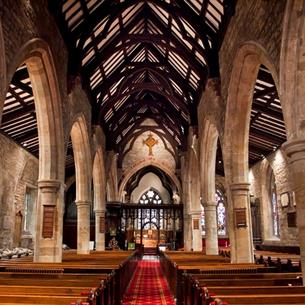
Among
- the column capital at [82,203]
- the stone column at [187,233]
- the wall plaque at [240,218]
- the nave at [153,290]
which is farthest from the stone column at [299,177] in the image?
the stone column at [187,233]

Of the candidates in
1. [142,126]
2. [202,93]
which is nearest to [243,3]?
[202,93]

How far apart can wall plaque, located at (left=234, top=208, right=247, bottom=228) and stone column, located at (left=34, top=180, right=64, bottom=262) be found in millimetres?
Answer: 4691

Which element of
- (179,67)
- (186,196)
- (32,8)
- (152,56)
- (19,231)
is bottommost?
(19,231)

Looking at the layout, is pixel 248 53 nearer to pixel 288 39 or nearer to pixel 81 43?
pixel 288 39

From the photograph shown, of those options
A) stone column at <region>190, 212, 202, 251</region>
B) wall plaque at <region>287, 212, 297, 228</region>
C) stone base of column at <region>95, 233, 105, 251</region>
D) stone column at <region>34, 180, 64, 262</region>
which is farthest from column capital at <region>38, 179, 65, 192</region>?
stone column at <region>190, 212, 202, 251</region>

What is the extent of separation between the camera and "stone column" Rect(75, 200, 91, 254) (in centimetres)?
1389

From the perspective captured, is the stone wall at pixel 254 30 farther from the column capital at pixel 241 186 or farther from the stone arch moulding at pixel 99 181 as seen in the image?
the stone arch moulding at pixel 99 181

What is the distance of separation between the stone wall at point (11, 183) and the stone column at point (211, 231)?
26.9 ft

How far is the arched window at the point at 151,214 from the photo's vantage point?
22.9 metres

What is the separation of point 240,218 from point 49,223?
16.4ft

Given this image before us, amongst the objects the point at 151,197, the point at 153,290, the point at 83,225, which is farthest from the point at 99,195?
the point at 151,197

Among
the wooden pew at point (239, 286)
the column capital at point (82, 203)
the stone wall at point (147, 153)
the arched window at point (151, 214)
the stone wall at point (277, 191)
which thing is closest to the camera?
the wooden pew at point (239, 286)

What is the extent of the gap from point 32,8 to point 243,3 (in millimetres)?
4554

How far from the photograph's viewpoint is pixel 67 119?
10.5 meters
